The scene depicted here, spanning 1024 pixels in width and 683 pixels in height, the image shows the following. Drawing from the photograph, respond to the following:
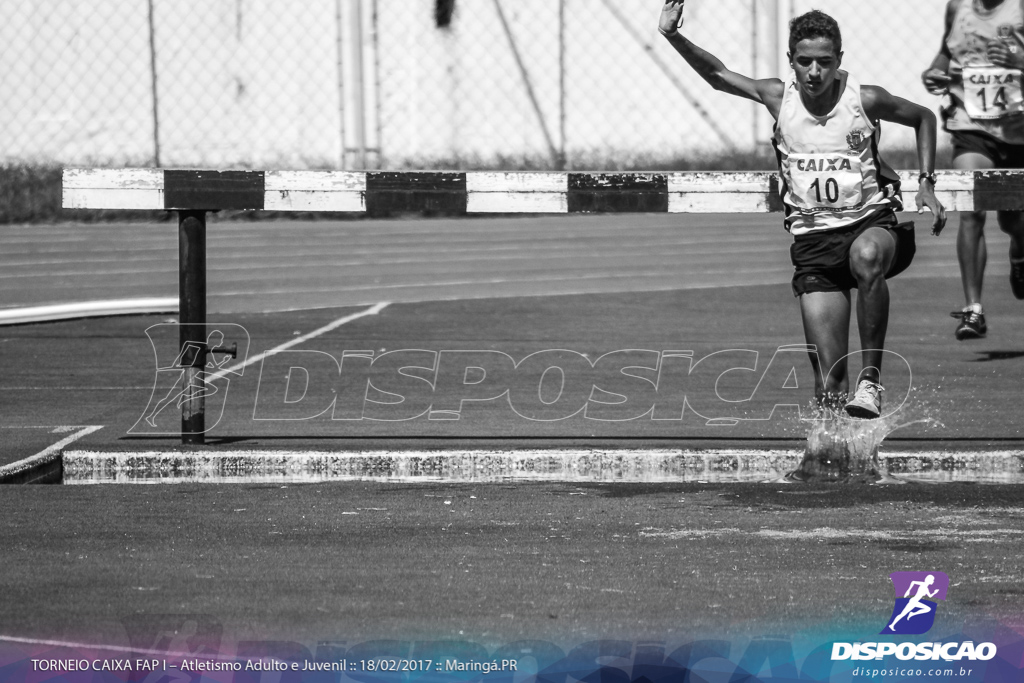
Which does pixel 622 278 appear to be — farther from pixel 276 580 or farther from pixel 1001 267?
pixel 276 580

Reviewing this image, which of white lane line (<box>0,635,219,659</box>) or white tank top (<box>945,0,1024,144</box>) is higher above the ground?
white tank top (<box>945,0,1024,144</box>)

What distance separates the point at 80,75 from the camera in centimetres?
1748

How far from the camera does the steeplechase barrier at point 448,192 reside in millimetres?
6242

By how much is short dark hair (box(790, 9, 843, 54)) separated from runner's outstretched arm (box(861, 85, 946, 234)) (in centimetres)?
22

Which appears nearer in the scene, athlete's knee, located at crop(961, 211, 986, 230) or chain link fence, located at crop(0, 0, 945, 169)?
athlete's knee, located at crop(961, 211, 986, 230)

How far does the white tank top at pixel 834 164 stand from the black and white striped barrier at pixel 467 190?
185 mm

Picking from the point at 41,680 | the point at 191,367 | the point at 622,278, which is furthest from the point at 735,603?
the point at 622,278

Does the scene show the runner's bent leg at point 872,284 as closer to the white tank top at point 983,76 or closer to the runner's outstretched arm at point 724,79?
the runner's outstretched arm at point 724,79

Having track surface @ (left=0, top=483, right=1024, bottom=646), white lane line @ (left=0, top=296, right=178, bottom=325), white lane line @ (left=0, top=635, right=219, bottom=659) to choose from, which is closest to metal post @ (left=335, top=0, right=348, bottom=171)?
white lane line @ (left=0, top=296, right=178, bottom=325)

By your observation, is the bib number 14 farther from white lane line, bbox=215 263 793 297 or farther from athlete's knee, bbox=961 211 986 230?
white lane line, bbox=215 263 793 297

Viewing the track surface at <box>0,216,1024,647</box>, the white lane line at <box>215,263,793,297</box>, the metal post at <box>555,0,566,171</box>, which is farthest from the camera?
the metal post at <box>555,0,566,171</box>

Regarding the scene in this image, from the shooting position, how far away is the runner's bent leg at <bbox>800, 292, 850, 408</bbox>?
600 cm

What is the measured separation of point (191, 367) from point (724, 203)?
6.67ft

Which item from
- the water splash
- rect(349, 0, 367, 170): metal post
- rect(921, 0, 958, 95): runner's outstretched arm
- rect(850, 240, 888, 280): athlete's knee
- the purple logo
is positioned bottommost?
the purple logo
